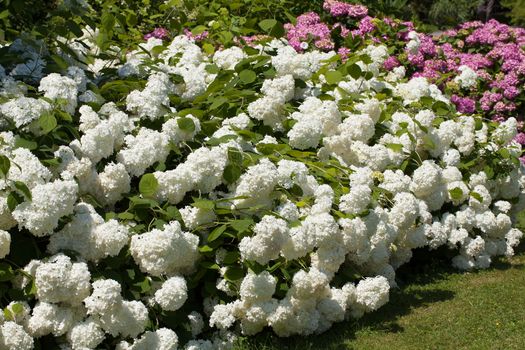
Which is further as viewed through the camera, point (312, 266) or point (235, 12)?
point (235, 12)

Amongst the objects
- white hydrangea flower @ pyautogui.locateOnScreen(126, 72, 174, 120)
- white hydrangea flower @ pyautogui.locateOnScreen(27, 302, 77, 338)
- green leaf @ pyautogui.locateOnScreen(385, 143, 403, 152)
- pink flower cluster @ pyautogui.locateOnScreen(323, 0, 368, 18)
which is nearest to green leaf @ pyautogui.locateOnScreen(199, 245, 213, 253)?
white hydrangea flower @ pyautogui.locateOnScreen(27, 302, 77, 338)

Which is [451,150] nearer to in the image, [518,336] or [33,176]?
[518,336]

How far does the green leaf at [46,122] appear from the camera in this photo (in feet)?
14.6

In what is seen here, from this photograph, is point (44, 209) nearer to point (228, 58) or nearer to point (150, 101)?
point (150, 101)

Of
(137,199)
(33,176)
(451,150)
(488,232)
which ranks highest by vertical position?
(33,176)

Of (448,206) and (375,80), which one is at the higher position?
(375,80)

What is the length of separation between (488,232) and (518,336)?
1799 mm

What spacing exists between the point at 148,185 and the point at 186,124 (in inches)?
21.9

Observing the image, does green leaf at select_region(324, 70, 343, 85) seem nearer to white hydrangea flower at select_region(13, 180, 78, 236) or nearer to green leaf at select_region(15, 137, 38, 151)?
green leaf at select_region(15, 137, 38, 151)

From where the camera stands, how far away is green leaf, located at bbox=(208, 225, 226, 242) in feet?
14.8

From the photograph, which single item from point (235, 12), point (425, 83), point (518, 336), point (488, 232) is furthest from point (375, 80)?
point (518, 336)

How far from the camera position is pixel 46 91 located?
4.77 metres

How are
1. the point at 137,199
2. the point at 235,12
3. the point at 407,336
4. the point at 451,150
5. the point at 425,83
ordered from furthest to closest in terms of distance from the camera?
the point at 235,12
the point at 425,83
the point at 451,150
the point at 407,336
the point at 137,199

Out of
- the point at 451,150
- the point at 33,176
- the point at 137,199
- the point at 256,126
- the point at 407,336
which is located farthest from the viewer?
the point at 451,150
